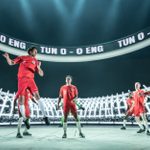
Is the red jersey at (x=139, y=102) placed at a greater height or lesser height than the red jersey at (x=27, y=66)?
lesser

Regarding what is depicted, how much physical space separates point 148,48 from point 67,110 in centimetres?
997

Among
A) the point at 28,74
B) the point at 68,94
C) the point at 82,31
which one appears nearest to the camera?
the point at 28,74

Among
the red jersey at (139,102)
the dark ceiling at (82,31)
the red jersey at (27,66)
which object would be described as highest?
the dark ceiling at (82,31)

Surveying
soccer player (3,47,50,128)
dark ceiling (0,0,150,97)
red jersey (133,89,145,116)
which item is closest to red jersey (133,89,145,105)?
red jersey (133,89,145,116)

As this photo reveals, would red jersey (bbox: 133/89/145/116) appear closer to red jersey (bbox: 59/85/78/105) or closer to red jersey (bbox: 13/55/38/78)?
red jersey (bbox: 59/85/78/105)

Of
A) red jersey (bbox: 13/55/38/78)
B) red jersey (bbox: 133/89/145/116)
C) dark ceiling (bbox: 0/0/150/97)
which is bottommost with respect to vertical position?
red jersey (bbox: 133/89/145/116)

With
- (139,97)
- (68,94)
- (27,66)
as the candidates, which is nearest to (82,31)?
(139,97)

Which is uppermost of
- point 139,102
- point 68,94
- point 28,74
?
point 28,74

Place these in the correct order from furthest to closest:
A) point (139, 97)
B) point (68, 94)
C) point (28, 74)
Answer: point (139, 97) → point (68, 94) → point (28, 74)

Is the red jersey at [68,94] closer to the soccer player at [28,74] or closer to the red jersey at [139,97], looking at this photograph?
the soccer player at [28,74]

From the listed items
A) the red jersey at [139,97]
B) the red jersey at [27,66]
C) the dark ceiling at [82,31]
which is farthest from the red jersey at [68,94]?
the dark ceiling at [82,31]

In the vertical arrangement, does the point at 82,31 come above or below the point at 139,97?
above

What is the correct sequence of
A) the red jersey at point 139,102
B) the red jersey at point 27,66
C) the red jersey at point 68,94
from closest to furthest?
the red jersey at point 27,66 < the red jersey at point 68,94 < the red jersey at point 139,102

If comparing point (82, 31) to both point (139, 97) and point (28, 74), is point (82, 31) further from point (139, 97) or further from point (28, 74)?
point (28, 74)
